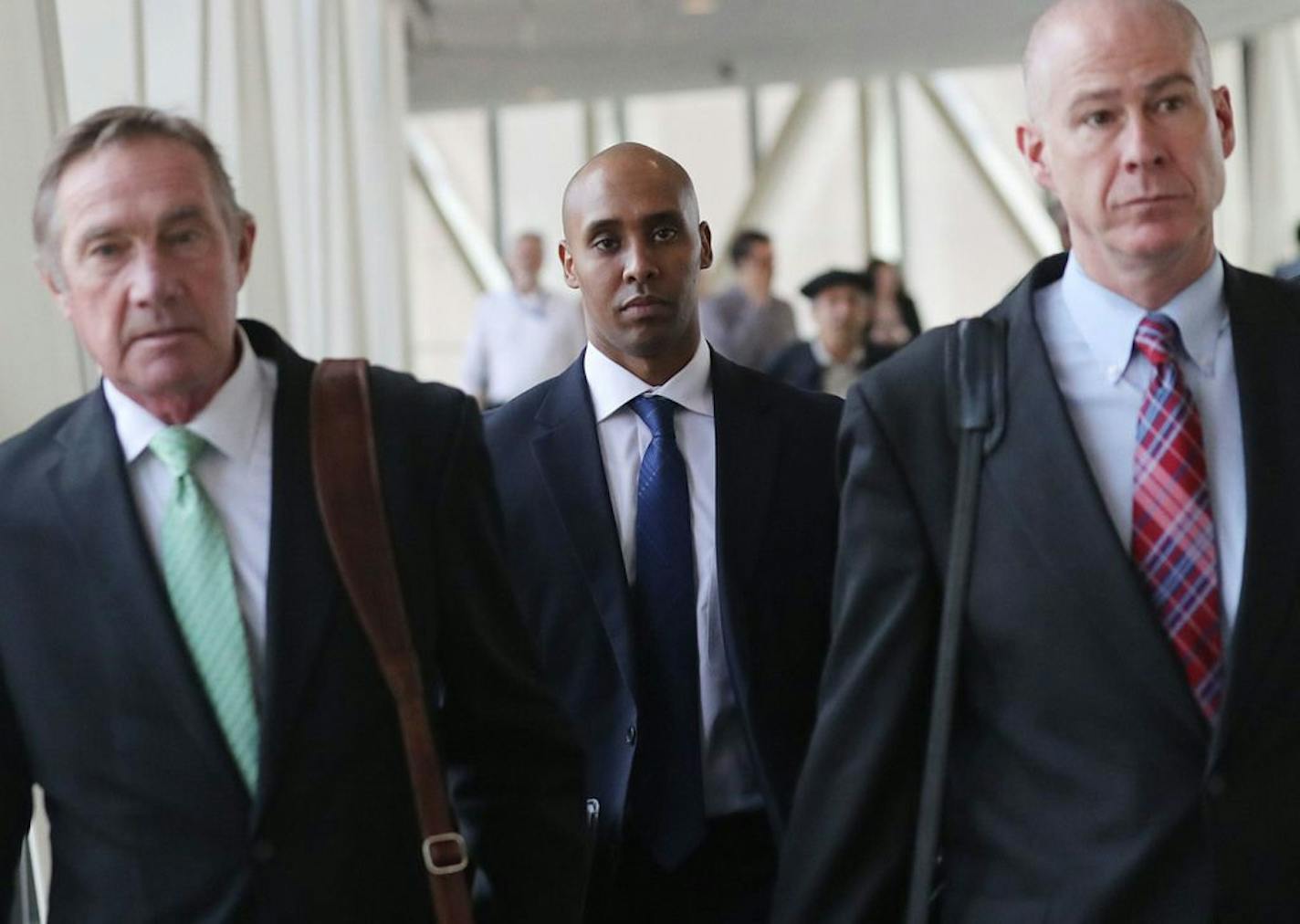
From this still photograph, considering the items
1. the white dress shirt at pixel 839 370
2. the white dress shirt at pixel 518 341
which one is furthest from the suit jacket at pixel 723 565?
the white dress shirt at pixel 518 341

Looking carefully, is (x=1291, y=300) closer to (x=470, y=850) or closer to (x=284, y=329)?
(x=470, y=850)

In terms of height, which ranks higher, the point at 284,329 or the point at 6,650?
the point at 284,329

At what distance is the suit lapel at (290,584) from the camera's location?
8.32ft

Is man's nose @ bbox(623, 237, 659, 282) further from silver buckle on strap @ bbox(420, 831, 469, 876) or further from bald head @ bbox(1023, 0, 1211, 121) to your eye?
silver buckle on strap @ bbox(420, 831, 469, 876)

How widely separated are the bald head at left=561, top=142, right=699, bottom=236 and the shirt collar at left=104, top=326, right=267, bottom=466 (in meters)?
1.46

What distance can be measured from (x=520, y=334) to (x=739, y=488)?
457 inches

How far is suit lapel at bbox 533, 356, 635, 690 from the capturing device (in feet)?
12.1

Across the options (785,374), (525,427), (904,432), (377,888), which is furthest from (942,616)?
(785,374)

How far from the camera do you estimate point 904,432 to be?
9.14 ft

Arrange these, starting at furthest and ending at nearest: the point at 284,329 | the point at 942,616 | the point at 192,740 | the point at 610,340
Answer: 1. the point at 284,329
2. the point at 610,340
3. the point at 942,616
4. the point at 192,740

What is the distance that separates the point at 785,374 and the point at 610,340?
5.63m

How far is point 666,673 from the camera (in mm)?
3684

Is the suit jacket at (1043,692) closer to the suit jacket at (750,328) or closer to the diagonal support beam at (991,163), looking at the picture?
the suit jacket at (750,328)

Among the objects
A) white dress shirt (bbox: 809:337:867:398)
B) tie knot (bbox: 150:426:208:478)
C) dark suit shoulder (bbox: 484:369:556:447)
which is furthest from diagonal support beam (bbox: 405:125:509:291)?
tie knot (bbox: 150:426:208:478)
